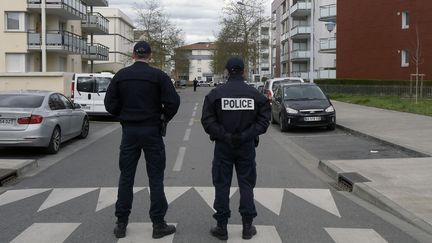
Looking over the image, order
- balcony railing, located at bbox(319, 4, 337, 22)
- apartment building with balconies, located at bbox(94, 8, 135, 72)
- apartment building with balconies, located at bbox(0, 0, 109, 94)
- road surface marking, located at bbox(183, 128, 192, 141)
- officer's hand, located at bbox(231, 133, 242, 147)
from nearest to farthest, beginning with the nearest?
officer's hand, located at bbox(231, 133, 242, 147)
road surface marking, located at bbox(183, 128, 192, 141)
apartment building with balconies, located at bbox(0, 0, 109, 94)
balcony railing, located at bbox(319, 4, 337, 22)
apartment building with balconies, located at bbox(94, 8, 135, 72)

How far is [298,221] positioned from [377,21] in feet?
135

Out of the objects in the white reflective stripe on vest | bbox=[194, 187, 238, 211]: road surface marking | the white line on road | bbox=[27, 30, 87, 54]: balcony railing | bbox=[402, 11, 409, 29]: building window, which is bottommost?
bbox=[194, 187, 238, 211]: road surface marking

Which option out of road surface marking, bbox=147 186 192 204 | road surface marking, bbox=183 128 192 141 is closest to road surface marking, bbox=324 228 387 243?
road surface marking, bbox=147 186 192 204

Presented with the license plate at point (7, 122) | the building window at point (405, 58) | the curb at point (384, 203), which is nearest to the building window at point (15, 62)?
the building window at point (405, 58)

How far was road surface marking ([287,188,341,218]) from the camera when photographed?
7.32m

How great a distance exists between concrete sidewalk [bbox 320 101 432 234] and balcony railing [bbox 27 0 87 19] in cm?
2979

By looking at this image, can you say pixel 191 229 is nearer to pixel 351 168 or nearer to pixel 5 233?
pixel 5 233

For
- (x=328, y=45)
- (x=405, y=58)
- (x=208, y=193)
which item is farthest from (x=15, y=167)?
(x=328, y=45)

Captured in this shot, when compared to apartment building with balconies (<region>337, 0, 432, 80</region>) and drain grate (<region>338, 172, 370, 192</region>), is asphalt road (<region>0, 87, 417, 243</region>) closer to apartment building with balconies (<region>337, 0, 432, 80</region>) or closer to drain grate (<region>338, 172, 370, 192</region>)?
drain grate (<region>338, 172, 370, 192</region>)

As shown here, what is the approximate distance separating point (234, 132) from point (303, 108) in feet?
40.0

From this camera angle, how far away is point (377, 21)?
44.9 metres

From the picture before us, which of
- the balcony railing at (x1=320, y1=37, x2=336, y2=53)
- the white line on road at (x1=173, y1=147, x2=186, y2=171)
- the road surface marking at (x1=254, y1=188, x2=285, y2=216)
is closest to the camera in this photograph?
the road surface marking at (x1=254, y1=188, x2=285, y2=216)

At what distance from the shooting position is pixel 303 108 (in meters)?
17.6

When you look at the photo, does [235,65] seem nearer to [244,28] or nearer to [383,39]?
[383,39]
